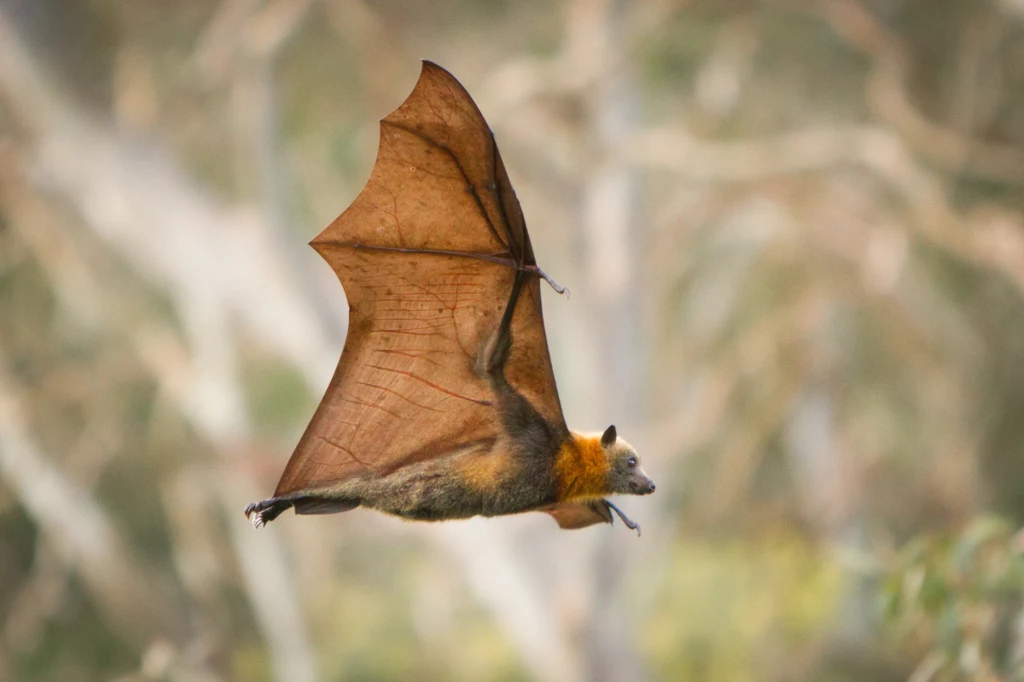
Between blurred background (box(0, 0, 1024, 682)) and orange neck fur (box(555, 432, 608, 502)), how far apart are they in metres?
2.75

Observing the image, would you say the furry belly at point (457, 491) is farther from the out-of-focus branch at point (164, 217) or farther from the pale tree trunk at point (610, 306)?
the pale tree trunk at point (610, 306)

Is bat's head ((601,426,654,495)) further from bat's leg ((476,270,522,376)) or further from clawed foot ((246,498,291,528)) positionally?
clawed foot ((246,498,291,528))

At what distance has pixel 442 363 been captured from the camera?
1.30m

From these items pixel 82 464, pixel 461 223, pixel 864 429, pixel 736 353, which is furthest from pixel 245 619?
pixel 461 223

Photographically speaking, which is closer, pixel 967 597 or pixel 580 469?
pixel 580 469

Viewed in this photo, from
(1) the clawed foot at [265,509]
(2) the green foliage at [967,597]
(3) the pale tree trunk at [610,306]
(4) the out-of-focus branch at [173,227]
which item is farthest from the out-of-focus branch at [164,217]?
(1) the clawed foot at [265,509]

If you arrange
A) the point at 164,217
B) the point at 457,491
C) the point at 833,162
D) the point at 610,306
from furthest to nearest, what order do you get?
the point at 610,306 < the point at 164,217 < the point at 833,162 < the point at 457,491

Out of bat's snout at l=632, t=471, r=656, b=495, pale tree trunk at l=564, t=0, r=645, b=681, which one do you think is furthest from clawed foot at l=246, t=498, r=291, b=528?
pale tree trunk at l=564, t=0, r=645, b=681

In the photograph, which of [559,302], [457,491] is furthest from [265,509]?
[559,302]

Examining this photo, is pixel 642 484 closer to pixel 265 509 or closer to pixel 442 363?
pixel 442 363

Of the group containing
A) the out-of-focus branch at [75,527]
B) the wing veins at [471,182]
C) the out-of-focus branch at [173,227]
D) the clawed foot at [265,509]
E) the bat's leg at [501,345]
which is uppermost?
the out-of-focus branch at [173,227]

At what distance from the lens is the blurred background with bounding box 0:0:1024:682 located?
530 centimetres

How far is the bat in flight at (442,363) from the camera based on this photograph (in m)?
1.10

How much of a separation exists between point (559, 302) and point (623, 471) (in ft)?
23.4
